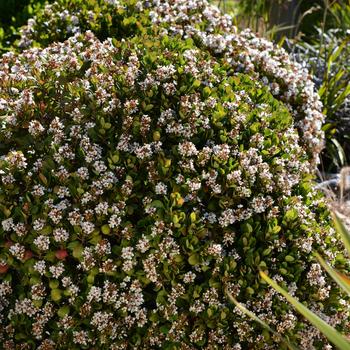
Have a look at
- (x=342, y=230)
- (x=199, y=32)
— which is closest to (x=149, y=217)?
(x=342, y=230)

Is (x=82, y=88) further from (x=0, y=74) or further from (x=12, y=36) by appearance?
(x=12, y=36)

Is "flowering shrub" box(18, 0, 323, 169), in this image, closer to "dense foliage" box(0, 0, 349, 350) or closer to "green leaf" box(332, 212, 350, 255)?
"dense foliage" box(0, 0, 349, 350)

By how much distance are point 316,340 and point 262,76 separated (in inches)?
70.0

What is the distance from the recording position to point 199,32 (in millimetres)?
4105

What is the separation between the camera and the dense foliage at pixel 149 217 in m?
2.81

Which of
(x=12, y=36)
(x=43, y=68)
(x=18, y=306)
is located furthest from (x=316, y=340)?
(x=12, y=36)

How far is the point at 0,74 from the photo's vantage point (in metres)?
3.46

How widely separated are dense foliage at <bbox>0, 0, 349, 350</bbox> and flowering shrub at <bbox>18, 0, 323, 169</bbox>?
0.94 meters

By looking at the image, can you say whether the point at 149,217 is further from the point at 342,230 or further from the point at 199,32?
the point at 199,32

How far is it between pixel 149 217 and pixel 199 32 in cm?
164

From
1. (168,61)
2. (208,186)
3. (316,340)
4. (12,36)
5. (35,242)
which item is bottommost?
(12,36)

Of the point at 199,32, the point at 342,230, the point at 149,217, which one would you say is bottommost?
the point at 149,217

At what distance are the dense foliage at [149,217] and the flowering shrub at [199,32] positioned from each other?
37.1 inches

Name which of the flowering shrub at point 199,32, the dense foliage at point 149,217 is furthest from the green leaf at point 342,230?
the flowering shrub at point 199,32
